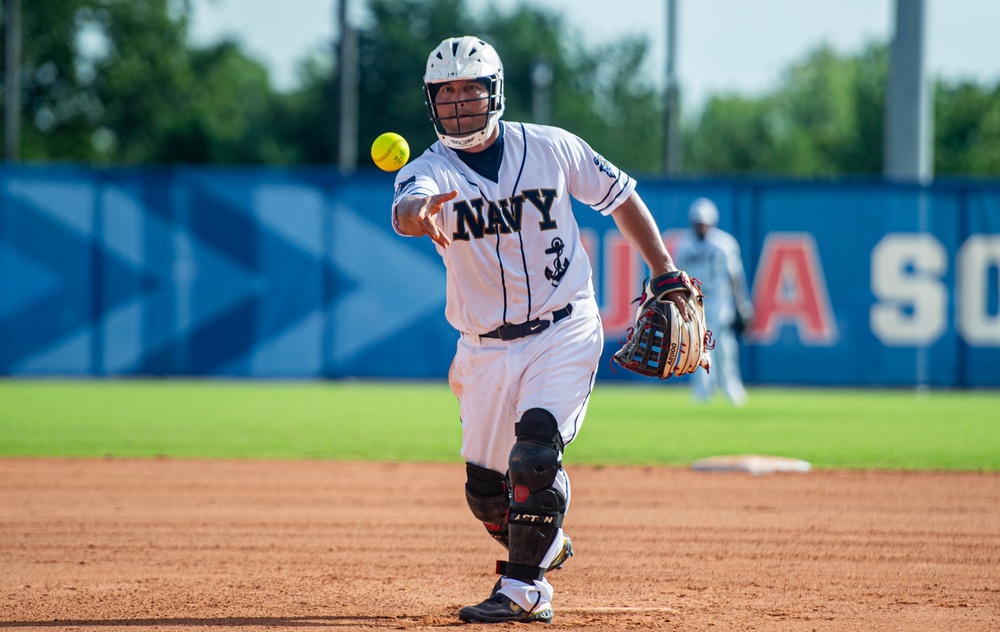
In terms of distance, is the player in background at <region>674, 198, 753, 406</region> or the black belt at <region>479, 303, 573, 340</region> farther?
the player in background at <region>674, 198, 753, 406</region>

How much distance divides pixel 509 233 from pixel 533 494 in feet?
3.17

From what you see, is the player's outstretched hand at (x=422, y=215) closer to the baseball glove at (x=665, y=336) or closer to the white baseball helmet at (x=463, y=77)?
the white baseball helmet at (x=463, y=77)

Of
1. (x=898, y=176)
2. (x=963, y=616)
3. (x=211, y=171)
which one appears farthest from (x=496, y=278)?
(x=898, y=176)

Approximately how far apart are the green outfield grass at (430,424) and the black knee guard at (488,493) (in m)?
4.66

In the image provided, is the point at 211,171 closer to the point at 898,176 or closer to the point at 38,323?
the point at 38,323

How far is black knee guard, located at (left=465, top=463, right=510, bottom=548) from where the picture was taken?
4852 mm

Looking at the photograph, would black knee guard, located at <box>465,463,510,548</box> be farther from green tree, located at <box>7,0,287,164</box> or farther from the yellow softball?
green tree, located at <box>7,0,287,164</box>

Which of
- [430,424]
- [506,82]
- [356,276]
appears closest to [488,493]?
[430,424]

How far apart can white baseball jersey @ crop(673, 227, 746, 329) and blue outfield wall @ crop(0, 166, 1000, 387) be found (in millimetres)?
2179

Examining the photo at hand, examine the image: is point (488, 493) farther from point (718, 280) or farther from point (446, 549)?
point (718, 280)

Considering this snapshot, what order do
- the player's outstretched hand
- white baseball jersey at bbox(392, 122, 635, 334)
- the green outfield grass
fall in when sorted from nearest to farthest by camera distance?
1. the player's outstretched hand
2. white baseball jersey at bbox(392, 122, 635, 334)
3. the green outfield grass

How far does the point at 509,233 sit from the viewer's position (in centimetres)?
470

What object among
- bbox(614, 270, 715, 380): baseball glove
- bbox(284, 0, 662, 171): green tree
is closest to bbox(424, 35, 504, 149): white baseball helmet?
bbox(614, 270, 715, 380): baseball glove

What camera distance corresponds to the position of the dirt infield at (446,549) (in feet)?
15.5
